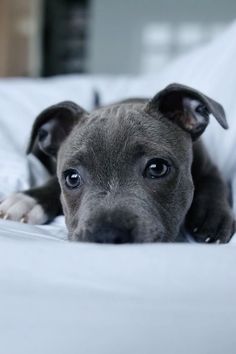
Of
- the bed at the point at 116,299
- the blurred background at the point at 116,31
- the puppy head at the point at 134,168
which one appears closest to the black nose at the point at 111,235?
the puppy head at the point at 134,168

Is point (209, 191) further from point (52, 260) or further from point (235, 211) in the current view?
point (52, 260)

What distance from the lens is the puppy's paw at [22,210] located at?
1.57 m

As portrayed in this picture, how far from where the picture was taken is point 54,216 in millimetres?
1702

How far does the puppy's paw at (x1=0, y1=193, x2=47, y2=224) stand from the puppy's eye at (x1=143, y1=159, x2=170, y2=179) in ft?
1.42

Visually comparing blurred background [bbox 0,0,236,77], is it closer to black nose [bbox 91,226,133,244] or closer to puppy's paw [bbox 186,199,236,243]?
puppy's paw [bbox 186,199,236,243]

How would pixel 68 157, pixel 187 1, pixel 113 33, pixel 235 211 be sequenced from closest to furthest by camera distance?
pixel 68 157, pixel 235 211, pixel 187 1, pixel 113 33

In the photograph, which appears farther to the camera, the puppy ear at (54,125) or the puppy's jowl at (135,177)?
the puppy ear at (54,125)

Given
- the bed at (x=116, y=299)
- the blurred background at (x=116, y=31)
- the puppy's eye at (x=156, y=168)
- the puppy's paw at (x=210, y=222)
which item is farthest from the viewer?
the blurred background at (x=116, y=31)

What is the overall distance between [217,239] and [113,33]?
5.38 metres

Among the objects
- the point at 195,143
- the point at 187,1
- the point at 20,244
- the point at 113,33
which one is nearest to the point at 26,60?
the point at 113,33

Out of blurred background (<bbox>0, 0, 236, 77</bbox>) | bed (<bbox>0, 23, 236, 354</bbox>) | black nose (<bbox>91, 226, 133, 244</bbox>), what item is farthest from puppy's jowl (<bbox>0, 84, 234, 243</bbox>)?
blurred background (<bbox>0, 0, 236, 77</bbox>)

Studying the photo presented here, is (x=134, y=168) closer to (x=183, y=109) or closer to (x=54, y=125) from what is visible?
(x=183, y=109)

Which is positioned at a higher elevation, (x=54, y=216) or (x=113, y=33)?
(x=54, y=216)

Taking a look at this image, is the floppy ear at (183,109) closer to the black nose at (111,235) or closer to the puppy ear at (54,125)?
the puppy ear at (54,125)
